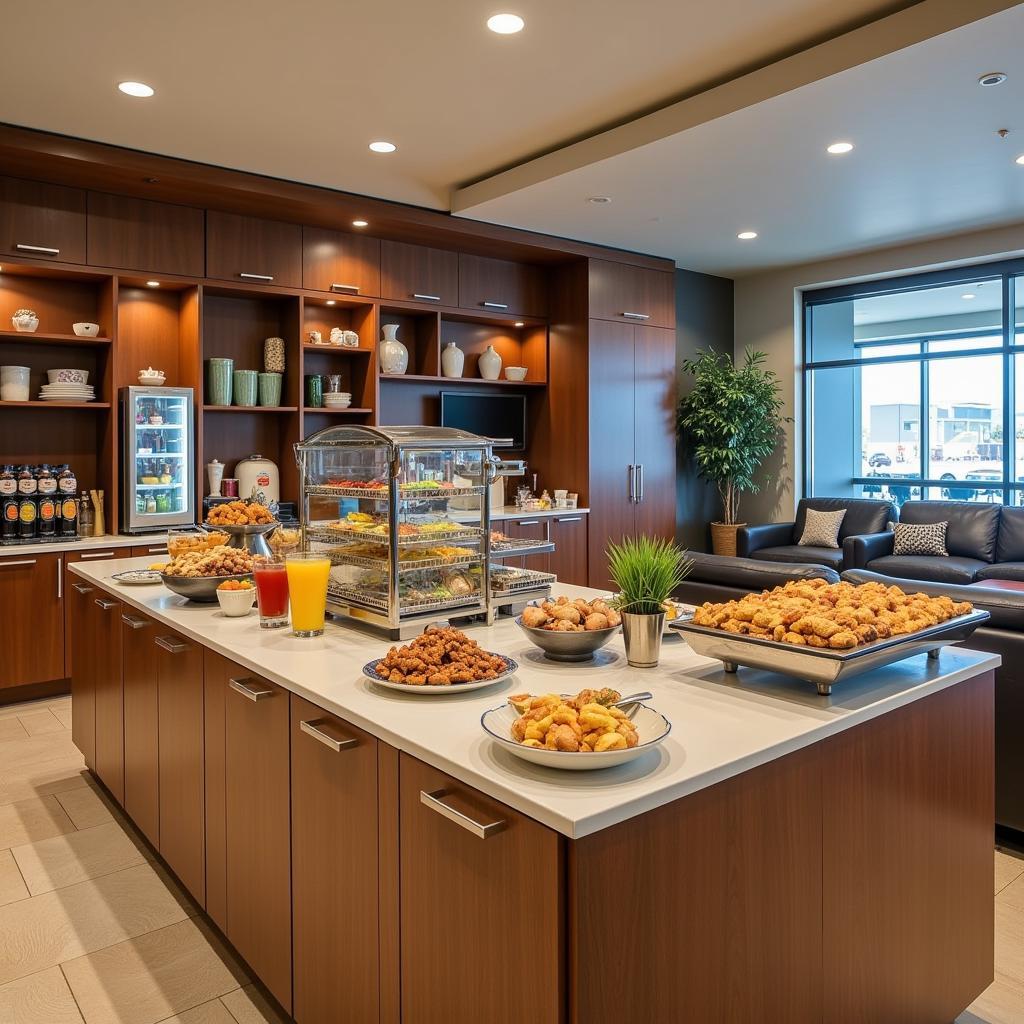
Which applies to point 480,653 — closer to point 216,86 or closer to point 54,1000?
point 54,1000

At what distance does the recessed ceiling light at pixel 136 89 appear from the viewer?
3.71 metres

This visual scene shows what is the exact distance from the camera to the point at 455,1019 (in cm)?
130

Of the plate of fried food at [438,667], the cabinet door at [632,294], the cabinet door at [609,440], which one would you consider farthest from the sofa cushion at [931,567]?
the plate of fried food at [438,667]

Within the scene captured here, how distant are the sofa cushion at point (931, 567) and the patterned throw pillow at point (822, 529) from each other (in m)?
0.58

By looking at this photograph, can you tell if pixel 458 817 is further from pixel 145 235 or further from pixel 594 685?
pixel 145 235

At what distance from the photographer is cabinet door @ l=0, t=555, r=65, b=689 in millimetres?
4352

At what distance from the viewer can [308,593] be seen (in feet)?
7.04

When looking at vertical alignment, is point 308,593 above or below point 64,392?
below

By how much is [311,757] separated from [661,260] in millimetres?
6058

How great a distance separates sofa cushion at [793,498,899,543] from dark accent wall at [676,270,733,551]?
0.95 metres

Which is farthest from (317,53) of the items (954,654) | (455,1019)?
(455,1019)

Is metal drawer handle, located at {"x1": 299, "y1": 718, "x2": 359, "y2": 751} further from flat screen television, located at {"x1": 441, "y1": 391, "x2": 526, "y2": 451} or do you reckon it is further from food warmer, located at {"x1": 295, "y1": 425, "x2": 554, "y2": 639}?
flat screen television, located at {"x1": 441, "y1": 391, "x2": 526, "y2": 451}

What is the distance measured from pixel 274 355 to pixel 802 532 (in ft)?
14.7

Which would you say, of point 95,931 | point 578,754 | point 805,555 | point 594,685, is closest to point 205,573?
point 95,931
